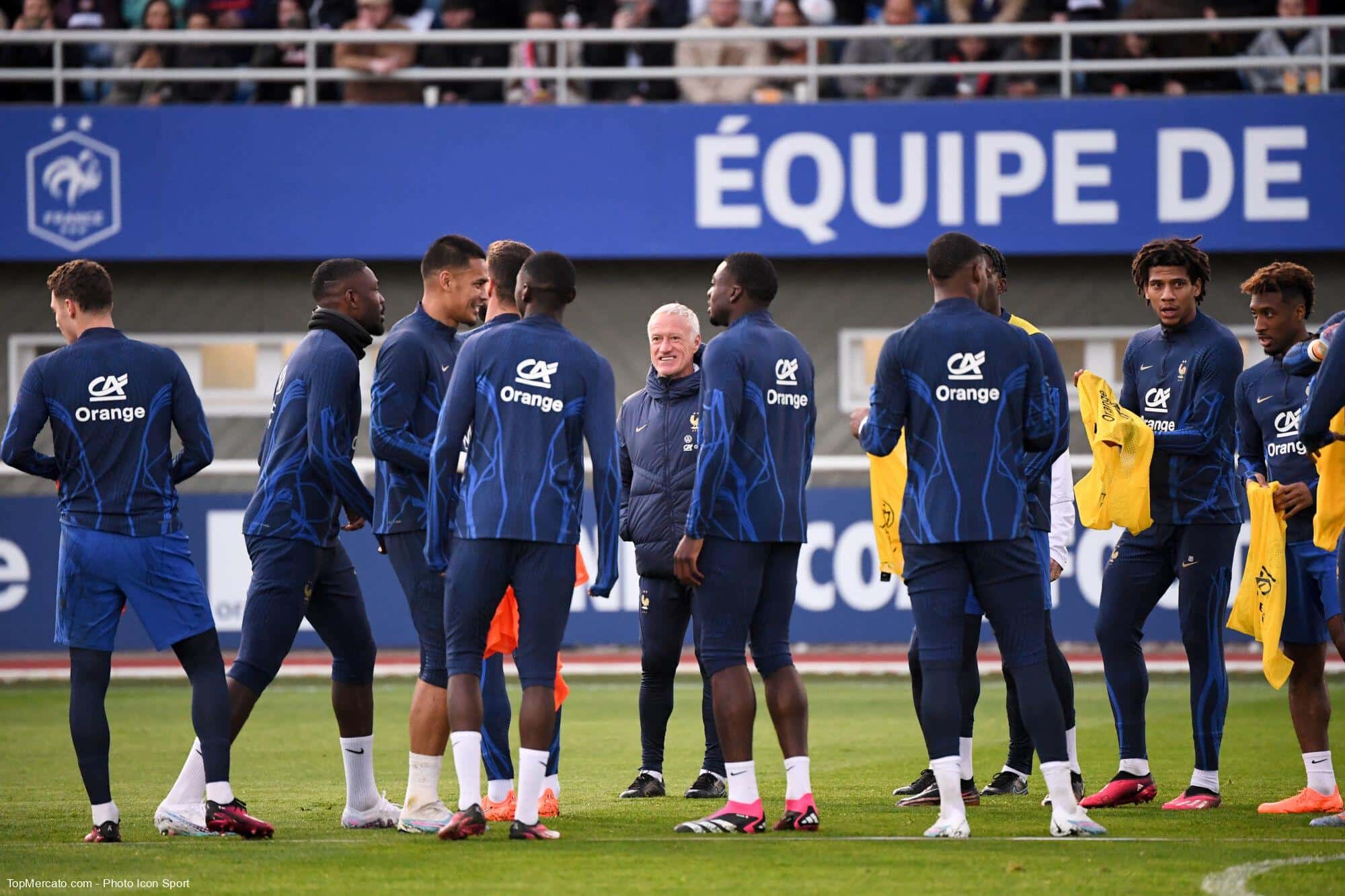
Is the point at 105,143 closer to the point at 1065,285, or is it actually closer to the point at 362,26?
the point at 362,26

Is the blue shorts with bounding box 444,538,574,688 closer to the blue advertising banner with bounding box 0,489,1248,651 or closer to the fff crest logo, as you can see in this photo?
the blue advertising banner with bounding box 0,489,1248,651

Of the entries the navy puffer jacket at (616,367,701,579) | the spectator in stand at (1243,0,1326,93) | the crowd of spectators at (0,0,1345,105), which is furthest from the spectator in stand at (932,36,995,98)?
the navy puffer jacket at (616,367,701,579)

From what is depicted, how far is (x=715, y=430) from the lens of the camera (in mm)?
7051

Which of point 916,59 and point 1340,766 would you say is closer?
point 1340,766

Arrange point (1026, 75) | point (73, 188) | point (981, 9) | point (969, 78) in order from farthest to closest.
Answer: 1. point (981, 9)
2. point (969, 78)
3. point (1026, 75)
4. point (73, 188)

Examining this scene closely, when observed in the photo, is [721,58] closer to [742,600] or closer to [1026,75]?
[1026,75]

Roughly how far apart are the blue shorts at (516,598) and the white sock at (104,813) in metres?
1.50

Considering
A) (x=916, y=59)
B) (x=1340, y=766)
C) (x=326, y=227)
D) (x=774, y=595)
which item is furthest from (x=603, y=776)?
(x=916, y=59)

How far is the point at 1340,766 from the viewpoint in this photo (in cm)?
921

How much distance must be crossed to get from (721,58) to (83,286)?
431 inches

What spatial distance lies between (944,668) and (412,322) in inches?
105

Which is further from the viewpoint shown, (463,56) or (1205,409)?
(463,56)

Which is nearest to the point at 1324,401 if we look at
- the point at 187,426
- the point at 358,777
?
the point at 358,777

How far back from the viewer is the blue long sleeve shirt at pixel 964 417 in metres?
6.74
